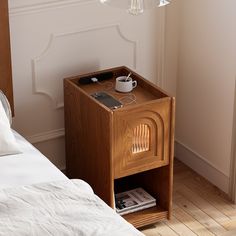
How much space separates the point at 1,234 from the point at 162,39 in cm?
Result: 165

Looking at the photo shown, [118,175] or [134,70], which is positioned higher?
[134,70]

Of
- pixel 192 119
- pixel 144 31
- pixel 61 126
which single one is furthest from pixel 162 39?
pixel 61 126

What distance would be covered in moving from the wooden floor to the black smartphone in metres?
0.64

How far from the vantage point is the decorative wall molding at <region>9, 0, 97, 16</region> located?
3.24 metres

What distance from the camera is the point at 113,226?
8.09 feet

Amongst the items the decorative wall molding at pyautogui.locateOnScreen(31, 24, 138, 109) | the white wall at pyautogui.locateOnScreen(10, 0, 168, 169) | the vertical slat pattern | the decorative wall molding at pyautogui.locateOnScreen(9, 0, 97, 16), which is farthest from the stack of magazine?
the decorative wall molding at pyautogui.locateOnScreen(9, 0, 97, 16)

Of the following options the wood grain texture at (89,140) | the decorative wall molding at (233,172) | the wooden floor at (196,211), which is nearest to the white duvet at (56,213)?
the wood grain texture at (89,140)

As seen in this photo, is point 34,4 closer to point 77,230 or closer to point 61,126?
point 61,126

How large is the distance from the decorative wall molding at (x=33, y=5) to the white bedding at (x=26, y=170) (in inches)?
25.8

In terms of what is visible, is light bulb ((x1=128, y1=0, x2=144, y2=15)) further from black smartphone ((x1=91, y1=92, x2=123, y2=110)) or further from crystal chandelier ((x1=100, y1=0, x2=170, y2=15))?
black smartphone ((x1=91, y1=92, x2=123, y2=110))

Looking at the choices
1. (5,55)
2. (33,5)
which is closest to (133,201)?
Result: (5,55)

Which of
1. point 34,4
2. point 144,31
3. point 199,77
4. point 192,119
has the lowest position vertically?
point 192,119

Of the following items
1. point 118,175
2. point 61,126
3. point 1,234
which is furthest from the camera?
point 61,126

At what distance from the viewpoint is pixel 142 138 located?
3.23m
